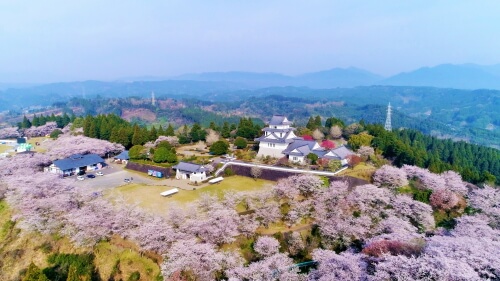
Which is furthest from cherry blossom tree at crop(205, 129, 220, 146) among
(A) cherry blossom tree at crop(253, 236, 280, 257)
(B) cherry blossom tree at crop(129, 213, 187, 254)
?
(A) cherry blossom tree at crop(253, 236, 280, 257)

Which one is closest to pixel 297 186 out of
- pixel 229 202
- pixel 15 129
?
pixel 229 202

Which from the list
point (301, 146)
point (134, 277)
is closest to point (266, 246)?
point (134, 277)

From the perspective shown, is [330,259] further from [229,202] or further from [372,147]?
[372,147]

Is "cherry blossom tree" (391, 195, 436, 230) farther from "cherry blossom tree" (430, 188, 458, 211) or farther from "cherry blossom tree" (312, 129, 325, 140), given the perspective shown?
"cherry blossom tree" (312, 129, 325, 140)

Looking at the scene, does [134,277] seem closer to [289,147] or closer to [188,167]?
[188,167]

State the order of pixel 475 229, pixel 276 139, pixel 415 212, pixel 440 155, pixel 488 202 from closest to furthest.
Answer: pixel 475 229 < pixel 415 212 < pixel 488 202 < pixel 276 139 < pixel 440 155

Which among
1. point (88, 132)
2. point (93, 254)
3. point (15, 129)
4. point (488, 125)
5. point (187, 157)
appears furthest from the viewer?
point (488, 125)
